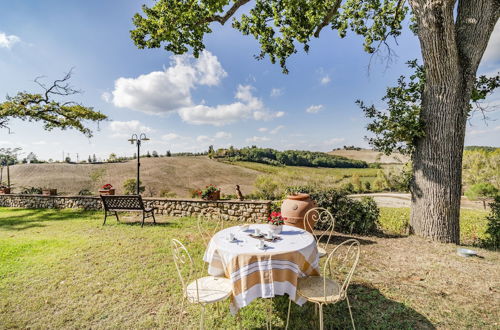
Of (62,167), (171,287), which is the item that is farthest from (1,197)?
(171,287)

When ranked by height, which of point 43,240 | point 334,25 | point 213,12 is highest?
point 334,25

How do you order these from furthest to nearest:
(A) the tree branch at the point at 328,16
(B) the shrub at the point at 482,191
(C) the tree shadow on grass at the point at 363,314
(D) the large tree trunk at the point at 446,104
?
(B) the shrub at the point at 482,191 → (A) the tree branch at the point at 328,16 → (D) the large tree trunk at the point at 446,104 → (C) the tree shadow on grass at the point at 363,314

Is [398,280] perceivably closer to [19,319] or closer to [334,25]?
[19,319]

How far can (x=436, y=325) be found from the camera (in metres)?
2.75

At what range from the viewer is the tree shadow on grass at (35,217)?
8.35 metres

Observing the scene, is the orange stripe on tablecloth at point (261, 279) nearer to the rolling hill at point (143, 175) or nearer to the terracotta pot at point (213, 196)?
the terracotta pot at point (213, 196)

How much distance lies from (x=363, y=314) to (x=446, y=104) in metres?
5.19

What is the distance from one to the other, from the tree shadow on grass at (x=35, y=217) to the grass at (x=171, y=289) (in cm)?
287

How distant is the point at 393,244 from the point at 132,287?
5.51 metres

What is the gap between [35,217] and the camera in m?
9.77

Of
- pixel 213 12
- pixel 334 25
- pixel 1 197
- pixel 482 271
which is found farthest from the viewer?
pixel 1 197

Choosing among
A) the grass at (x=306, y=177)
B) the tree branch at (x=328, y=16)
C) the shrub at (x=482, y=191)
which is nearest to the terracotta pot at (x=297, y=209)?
the grass at (x=306, y=177)

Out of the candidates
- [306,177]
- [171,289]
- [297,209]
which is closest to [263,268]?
[171,289]

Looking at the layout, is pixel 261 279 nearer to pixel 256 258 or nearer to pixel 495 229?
pixel 256 258
